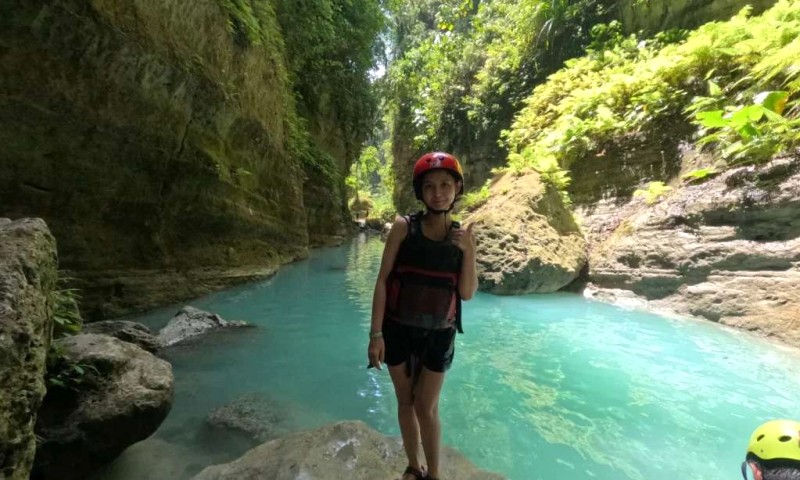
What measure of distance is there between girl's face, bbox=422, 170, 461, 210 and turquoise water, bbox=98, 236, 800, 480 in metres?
2.12

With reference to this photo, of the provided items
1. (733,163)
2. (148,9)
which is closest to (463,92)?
(733,163)

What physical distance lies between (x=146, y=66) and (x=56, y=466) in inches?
218

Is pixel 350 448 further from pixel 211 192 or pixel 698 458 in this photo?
pixel 211 192

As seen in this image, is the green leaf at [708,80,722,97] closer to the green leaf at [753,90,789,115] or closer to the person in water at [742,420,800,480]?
the green leaf at [753,90,789,115]

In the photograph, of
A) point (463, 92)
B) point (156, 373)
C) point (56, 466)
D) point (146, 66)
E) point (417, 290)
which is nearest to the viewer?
point (417, 290)

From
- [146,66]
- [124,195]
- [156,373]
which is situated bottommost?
[156,373]

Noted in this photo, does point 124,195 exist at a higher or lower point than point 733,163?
lower

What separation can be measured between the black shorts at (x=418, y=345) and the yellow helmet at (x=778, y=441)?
1.43 metres

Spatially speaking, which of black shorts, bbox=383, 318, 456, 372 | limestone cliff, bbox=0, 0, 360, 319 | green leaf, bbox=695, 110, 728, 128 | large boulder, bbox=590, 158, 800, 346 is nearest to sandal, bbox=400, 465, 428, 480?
black shorts, bbox=383, 318, 456, 372

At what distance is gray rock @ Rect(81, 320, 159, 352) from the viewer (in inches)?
179

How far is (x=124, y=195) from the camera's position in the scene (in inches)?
248

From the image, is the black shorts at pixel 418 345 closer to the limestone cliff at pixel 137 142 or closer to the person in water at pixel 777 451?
the person in water at pixel 777 451

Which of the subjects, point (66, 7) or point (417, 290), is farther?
point (66, 7)

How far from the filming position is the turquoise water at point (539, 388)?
10.6 feet
